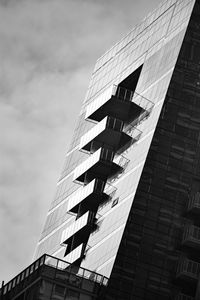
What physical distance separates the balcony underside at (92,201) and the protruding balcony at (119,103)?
35.0ft

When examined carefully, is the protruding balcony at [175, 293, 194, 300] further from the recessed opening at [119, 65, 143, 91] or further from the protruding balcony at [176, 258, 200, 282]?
the recessed opening at [119, 65, 143, 91]

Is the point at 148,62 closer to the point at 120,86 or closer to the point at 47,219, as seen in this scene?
the point at 120,86

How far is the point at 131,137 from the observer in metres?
139

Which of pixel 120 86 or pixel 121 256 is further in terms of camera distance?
pixel 120 86

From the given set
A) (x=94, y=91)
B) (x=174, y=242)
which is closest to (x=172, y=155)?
(x=174, y=242)

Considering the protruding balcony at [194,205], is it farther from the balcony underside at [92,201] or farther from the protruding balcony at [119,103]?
the protruding balcony at [119,103]

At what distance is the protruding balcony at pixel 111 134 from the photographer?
140 m

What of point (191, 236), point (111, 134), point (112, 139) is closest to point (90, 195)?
point (112, 139)

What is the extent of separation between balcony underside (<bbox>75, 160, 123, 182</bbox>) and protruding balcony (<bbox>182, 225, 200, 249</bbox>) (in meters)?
13.5

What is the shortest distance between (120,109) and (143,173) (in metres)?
16.0

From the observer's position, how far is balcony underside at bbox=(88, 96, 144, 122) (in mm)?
142125

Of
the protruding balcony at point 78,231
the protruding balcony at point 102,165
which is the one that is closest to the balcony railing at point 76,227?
the protruding balcony at point 78,231

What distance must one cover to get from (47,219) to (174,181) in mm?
29026

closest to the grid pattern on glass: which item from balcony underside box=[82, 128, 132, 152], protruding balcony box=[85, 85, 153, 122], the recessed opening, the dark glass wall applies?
the dark glass wall
